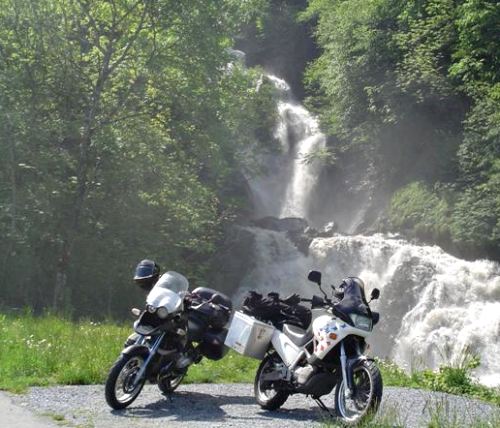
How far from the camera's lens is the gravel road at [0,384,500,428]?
7.54 m

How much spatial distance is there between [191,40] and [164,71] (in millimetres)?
1147

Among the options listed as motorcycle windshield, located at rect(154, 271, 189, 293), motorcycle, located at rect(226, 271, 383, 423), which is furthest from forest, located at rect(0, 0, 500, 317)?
motorcycle, located at rect(226, 271, 383, 423)

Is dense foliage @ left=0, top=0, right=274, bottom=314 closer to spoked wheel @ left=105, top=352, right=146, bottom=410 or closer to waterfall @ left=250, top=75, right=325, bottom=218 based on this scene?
spoked wheel @ left=105, top=352, right=146, bottom=410

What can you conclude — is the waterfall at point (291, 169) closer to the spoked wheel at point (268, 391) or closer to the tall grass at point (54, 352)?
the tall grass at point (54, 352)

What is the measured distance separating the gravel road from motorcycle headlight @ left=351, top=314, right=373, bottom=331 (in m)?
0.67

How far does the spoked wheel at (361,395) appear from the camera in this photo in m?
7.29

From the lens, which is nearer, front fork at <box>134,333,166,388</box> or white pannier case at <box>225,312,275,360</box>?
front fork at <box>134,333,166,388</box>

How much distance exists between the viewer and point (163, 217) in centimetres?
2462

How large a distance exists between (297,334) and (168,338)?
1227 mm

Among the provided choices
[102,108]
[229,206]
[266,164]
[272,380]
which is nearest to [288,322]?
[272,380]

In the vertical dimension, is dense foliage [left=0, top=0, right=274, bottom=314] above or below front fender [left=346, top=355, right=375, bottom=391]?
above

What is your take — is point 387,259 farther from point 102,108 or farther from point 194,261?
point 102,108

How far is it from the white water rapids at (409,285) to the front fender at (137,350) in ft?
44.5

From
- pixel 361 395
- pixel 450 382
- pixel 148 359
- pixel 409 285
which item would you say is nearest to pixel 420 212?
pixel 409 285
